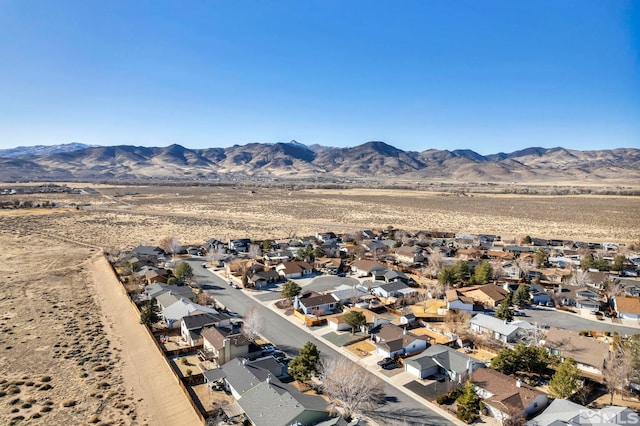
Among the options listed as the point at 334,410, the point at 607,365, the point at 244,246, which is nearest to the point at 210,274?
the point at 244,246

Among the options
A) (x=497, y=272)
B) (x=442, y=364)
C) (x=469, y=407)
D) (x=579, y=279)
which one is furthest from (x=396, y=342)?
(x=579, y=279)

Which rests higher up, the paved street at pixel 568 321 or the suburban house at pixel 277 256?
the suburban house at pixel 277 256

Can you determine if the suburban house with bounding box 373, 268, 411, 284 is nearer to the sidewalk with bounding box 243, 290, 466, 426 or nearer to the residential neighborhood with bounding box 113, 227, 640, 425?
the residential neighborhood with bounding box 113, 227, 640, 425

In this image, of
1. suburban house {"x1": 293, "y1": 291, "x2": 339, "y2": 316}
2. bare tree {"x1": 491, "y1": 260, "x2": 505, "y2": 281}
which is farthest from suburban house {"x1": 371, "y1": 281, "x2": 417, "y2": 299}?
bare tree {"x1": 491, "y1": 260, "x2": 505, "y2": 281}

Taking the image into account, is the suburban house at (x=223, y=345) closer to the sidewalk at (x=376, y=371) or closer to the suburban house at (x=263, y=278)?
the sidewalk at (x=376, y=371)

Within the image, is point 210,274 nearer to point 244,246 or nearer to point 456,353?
point 244,246

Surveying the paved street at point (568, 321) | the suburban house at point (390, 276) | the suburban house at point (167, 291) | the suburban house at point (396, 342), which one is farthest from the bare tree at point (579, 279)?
the suburban house at point (167, 291)

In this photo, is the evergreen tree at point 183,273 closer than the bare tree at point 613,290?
No
